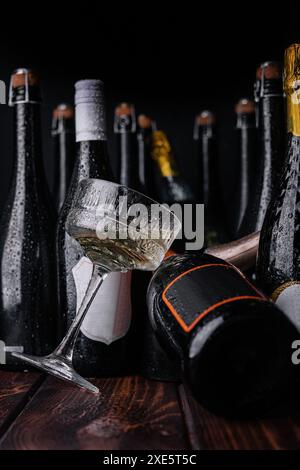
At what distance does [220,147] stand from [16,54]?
40cm

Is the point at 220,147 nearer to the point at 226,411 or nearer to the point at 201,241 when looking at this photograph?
the point at 201,241

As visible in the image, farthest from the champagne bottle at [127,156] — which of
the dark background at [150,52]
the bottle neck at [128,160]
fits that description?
the dark background at [150,52]

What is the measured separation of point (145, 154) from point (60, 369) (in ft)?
1.66

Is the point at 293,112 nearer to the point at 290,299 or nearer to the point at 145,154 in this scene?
the point at 290,299

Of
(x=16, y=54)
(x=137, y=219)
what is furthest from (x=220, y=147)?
(x=137, y=219)

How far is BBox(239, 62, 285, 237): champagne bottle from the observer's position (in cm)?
77

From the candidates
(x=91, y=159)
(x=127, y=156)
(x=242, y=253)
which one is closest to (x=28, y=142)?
(x=91, y=159)

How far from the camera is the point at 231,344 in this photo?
45 centimetres

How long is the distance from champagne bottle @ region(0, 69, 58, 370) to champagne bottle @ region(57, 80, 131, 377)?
0.05 meters

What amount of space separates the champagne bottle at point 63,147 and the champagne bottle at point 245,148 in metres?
0.27

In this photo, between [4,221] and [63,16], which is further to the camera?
[63,16]

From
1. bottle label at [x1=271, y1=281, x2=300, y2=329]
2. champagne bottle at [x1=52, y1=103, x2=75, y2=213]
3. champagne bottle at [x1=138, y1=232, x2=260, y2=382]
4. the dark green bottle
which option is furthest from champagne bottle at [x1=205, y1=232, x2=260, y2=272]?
champagne bottle at [x1=52, y1=103, x2=75, y2=213]

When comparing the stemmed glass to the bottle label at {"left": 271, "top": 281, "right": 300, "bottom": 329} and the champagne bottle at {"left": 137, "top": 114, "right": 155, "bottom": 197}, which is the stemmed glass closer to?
the bottle label at {"left": 271, "top": 281, "right": 300, "bottom": 329}
